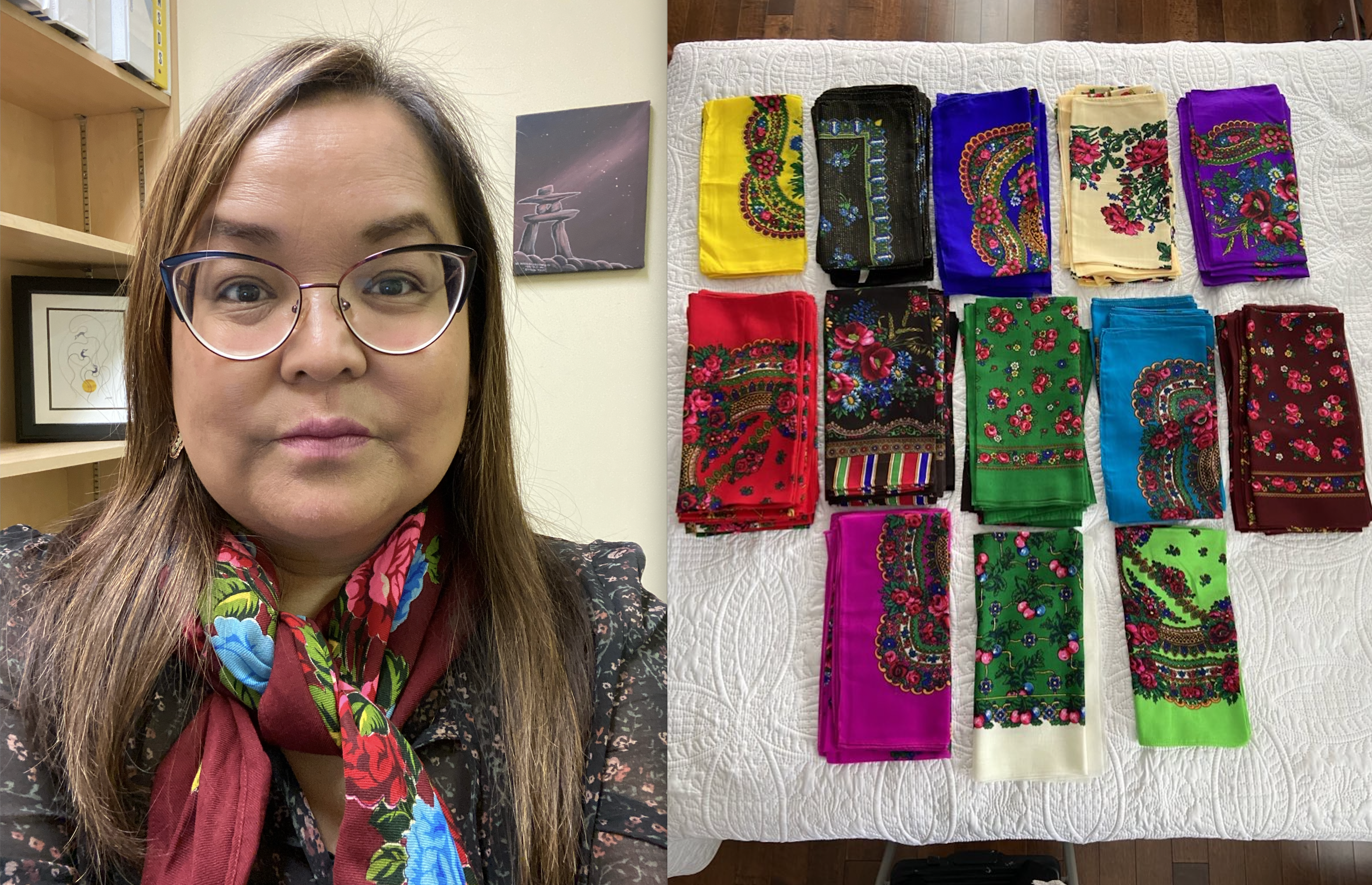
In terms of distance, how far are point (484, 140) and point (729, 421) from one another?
2.53ft

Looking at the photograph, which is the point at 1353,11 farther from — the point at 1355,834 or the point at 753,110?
the point at 1355,834

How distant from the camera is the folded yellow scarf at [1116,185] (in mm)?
1128

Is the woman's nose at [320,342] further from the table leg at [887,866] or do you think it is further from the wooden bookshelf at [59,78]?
the table leg at [887,866]

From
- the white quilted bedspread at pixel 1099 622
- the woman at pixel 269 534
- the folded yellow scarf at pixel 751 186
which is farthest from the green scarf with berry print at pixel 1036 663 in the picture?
the woman at pixel 269 534

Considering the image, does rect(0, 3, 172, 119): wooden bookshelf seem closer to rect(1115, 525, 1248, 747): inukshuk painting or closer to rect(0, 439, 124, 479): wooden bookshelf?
rect(0, 439, 124, 479): wooden bookshelf

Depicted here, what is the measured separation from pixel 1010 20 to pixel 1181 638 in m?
0.93

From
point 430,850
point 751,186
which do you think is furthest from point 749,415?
point 430,850

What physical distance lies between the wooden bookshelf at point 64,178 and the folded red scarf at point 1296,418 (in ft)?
4.21

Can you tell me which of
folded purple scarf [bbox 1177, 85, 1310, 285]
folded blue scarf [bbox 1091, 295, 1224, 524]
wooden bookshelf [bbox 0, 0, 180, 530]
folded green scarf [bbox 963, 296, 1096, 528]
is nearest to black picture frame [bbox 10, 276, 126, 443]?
wooden bookshelf [bbox 0, 0, 180, 530]

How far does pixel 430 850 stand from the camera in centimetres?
28

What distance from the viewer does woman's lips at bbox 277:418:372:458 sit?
24 centimetres

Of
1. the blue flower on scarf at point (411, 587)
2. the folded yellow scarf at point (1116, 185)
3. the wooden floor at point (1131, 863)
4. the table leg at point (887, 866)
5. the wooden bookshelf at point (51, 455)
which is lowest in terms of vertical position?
the wooden floor at point (1131, 863)

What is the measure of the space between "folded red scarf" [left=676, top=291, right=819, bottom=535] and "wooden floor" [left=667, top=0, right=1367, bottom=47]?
0.42m

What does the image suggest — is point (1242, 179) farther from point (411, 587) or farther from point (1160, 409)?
point (411, 587)
